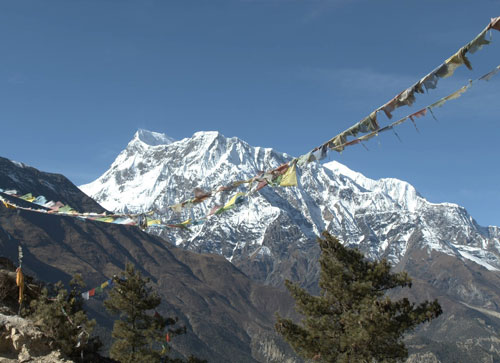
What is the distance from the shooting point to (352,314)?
21188 millimetres

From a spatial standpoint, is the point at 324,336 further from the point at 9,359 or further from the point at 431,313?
the point at 9,359

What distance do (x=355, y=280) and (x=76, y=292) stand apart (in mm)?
14735

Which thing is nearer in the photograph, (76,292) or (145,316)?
(76,292)

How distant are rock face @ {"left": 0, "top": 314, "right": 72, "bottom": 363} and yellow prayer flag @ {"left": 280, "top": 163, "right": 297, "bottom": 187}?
7.89m

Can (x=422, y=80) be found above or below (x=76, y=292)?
above

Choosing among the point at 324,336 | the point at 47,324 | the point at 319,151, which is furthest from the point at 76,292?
the point at 319,151

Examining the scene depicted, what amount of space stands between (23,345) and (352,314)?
1220 cm

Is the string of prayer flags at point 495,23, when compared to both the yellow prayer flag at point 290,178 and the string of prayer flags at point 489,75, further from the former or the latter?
the yellow prayer flag at point 290,178

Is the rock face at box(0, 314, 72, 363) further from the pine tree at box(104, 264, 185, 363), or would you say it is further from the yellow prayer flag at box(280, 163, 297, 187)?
the pine tree at box(104, 264, 185, 363)

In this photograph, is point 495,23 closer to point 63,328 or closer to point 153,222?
point 153,222

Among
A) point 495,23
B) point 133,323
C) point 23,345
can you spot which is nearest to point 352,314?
point 23,345

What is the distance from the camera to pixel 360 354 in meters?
21.9

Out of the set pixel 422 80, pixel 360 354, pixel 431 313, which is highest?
pixel 422 80

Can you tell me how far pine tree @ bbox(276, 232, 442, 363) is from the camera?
21156mm
